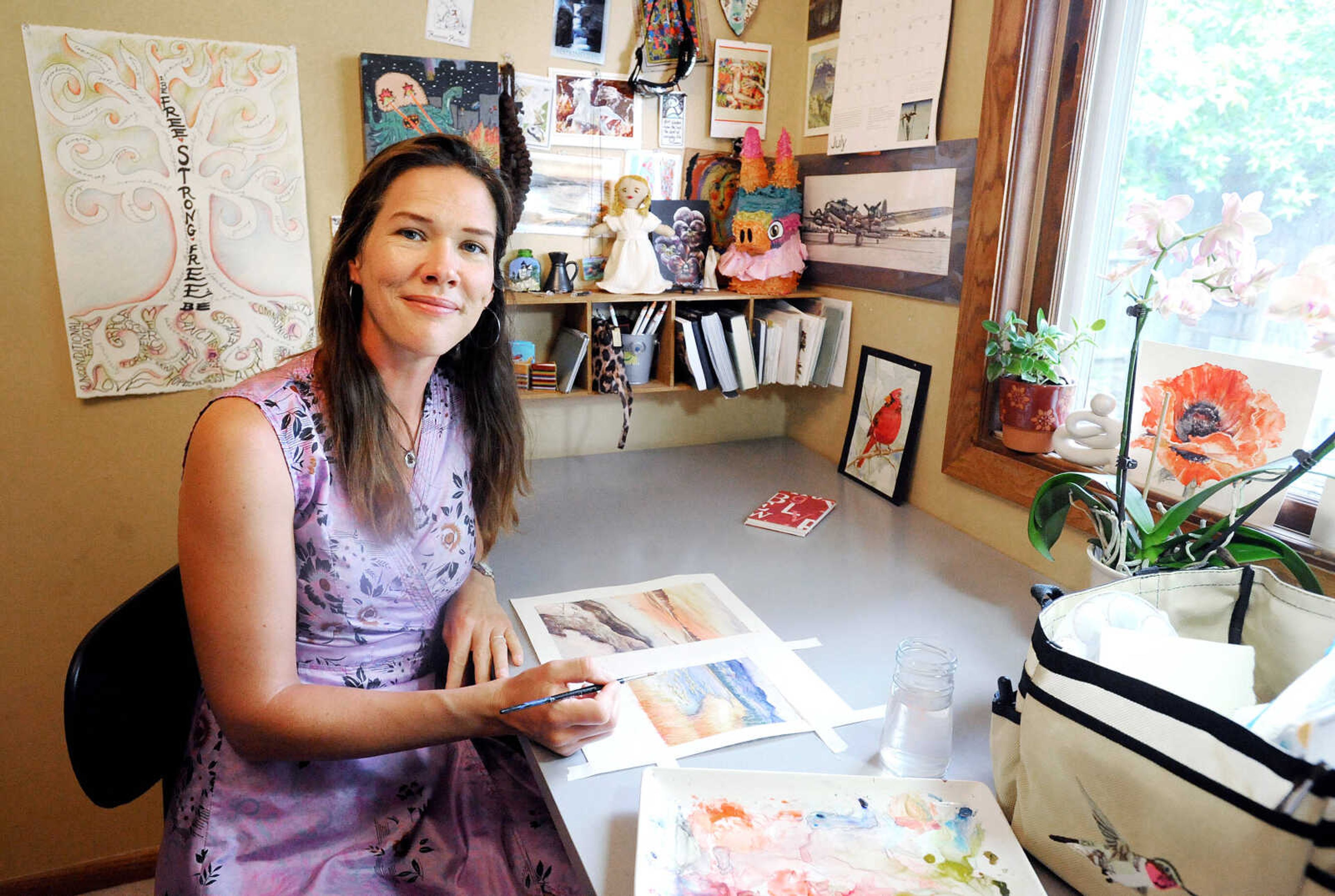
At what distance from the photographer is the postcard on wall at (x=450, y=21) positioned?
1.66 m

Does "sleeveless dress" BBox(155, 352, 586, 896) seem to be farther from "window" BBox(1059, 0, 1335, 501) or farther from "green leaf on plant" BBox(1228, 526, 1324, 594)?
"window" BBox(1059, 0, 1335, 501)

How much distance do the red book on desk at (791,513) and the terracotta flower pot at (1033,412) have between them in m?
0.38

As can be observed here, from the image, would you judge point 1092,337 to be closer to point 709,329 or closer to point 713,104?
point 709,329

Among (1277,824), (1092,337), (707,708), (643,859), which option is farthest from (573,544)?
(1277,824)

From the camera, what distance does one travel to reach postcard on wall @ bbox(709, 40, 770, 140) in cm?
190

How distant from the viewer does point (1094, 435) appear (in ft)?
4.25

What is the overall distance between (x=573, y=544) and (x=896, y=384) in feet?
2.50

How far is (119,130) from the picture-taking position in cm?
151

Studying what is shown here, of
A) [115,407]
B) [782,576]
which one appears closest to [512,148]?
[115,407]

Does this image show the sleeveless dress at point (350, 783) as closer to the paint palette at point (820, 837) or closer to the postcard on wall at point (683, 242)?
the paint palette at point (820, 837)

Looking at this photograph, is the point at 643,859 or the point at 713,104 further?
the point at 713,104

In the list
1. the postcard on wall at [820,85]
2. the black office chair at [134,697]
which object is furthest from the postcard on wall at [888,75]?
the black office chair at [134,697]

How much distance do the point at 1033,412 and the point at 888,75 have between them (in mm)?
766

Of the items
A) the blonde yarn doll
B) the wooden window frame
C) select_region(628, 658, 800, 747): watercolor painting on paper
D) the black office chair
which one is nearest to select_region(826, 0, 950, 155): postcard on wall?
the wooden window frame
